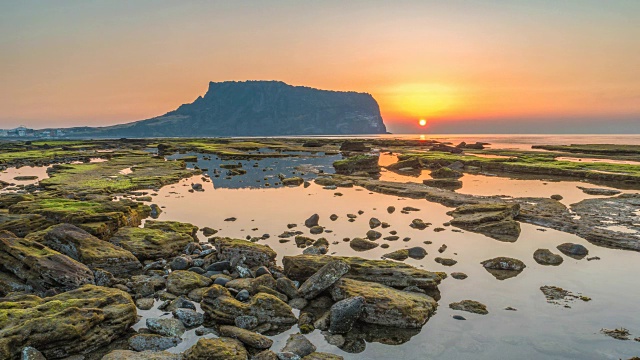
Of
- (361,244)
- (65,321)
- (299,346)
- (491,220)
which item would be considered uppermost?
(65,321)

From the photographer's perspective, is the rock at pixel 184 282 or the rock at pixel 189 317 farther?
the rock at pixel 184 282

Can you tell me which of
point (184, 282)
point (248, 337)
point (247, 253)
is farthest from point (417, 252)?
point (184, 282)

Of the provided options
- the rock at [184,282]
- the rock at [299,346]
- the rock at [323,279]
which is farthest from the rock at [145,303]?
the rock at [299,346]

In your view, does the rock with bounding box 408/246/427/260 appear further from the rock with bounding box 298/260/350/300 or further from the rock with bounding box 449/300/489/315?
the rock with bounding box 298/260/350/300

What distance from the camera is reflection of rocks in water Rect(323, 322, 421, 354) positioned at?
12.3m

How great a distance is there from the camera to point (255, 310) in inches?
531

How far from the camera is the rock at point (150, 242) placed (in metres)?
20.2

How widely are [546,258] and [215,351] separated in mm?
18633

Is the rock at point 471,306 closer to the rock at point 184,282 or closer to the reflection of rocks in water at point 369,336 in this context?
the reflection of rocks in water at point 369,336

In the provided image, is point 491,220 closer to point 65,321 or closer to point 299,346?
point 299,346

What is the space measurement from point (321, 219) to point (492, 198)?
69.5 ft

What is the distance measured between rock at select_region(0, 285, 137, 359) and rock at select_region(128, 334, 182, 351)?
1.05m

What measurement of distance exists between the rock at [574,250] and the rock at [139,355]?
21919mm

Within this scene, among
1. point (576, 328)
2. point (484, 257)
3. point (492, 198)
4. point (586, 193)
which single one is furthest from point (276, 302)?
point (586, 193)
